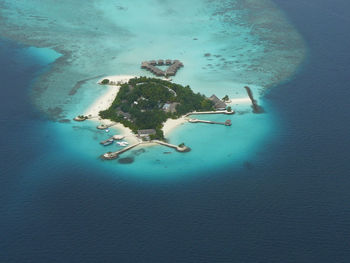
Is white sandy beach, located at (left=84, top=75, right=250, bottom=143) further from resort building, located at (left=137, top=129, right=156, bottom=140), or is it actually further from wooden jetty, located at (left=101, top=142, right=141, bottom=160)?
wooden jetty, located at (left=101, top=142, right=141, bottom=160)

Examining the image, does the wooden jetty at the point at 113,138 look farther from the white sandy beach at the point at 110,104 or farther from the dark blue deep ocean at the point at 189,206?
the dark blue deep ocean at the point at 189,206

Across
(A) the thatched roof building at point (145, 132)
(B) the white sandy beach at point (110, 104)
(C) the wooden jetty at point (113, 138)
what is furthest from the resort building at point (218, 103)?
(C) the wooden jetty at point (113, 138)

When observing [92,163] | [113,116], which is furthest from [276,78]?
A: [92,163]

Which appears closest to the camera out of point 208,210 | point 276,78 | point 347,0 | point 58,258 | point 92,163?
point 58,258

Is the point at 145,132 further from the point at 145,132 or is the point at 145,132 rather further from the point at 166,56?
the point at 166,56

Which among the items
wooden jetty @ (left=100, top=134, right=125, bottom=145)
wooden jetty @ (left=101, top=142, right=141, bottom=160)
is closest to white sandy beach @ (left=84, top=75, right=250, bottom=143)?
wooden jetty @ (left=100, top=134, right=125, bottom=145)

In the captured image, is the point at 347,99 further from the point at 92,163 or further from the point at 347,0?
the point at 347,0
